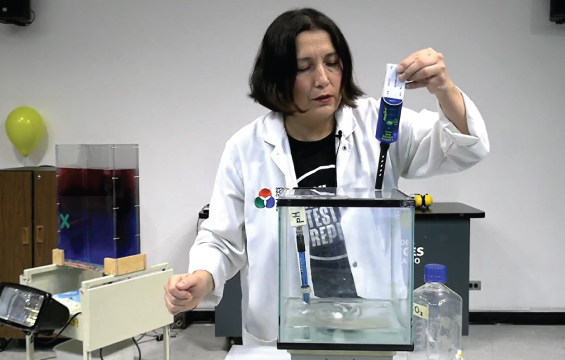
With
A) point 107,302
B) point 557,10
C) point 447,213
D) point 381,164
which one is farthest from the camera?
point 557,10

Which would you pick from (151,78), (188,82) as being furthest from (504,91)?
(151,78)

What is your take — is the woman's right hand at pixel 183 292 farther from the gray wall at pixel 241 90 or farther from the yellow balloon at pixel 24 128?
the yellow balloon at pixel 24 128

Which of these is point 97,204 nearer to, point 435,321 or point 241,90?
point 241,90

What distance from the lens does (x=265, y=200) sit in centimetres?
129

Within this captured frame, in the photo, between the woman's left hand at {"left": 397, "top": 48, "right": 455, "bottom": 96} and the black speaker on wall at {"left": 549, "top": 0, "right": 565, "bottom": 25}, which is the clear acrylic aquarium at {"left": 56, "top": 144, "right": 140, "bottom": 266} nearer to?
the woman's left hand at {"left": 397, "top": 48, "right": 455, "bottom": 96}

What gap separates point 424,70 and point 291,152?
431 mm

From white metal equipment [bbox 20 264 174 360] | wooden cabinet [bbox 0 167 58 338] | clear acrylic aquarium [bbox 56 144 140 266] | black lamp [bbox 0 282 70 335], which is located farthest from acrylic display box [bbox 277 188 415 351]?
wooden cabinet [bbox 0 167 58 338]

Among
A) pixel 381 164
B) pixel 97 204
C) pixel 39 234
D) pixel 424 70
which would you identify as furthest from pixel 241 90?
pixel 424 70

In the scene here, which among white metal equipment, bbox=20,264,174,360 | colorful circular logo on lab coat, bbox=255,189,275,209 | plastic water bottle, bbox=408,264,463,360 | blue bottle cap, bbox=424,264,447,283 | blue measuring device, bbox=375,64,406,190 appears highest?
blue measuring device, bbox=375,64,406,190

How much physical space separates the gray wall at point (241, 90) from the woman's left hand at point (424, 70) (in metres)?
2.34

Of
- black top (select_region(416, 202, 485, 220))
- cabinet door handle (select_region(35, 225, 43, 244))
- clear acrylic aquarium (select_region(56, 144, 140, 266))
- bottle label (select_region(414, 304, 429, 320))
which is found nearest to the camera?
bottle label (select_region(414, 304, 429, 320))

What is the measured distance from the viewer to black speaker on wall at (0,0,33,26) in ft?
10.5

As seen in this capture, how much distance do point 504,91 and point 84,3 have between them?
2775mm

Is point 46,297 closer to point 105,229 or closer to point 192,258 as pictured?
point 105,229
